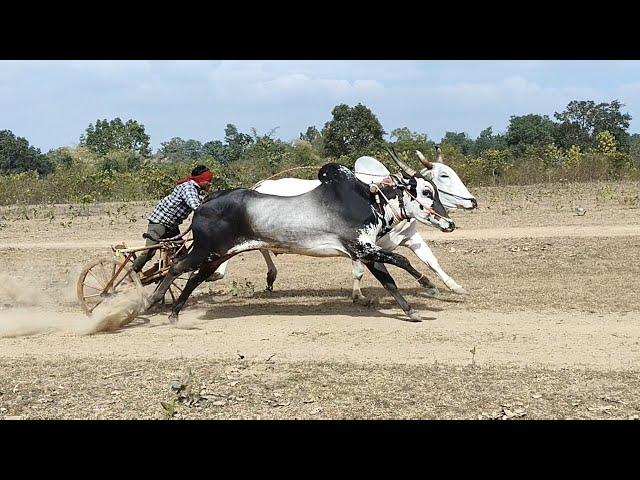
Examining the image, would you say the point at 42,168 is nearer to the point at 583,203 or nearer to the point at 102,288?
the point at 583,203

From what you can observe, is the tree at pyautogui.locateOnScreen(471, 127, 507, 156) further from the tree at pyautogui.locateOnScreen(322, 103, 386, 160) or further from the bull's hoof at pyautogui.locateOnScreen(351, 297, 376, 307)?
the bull's hoof at pyautogui.locateOnScreen(351, 297, 376, 307)

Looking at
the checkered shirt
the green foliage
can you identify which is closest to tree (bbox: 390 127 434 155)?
the green foliage

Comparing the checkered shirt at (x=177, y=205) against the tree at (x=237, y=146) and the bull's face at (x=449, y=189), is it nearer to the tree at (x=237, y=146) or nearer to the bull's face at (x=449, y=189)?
the bull's face at (x=449, y=189)

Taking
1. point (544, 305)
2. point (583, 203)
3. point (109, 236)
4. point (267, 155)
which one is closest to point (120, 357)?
point (544, 305)

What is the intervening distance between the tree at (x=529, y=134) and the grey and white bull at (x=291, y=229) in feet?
119

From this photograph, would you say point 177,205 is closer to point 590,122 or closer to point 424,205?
point 424,205

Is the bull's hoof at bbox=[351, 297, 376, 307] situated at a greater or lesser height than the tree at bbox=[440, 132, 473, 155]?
lesser

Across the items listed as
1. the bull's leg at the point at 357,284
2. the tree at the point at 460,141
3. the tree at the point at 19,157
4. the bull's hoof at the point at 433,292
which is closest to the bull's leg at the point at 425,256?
the bull's hoof at the point at 433,292

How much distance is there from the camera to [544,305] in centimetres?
914

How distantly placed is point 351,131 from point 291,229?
2494cm

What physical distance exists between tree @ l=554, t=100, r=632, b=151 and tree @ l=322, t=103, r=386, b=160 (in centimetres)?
1557

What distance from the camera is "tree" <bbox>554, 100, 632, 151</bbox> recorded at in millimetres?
43688

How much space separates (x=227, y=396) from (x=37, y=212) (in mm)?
19688

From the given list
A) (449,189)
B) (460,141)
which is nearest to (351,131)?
(449,189)
